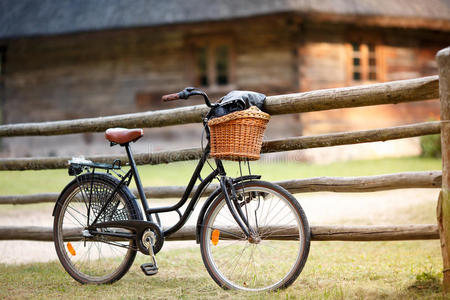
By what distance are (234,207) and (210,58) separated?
1082 cm

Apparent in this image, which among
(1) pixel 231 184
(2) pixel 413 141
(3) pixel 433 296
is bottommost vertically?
(3) pixel 433 296

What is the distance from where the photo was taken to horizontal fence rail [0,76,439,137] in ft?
11.3

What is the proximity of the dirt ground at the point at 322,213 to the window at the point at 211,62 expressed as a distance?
5617mm

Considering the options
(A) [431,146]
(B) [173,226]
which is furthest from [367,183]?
(A) [431,146]

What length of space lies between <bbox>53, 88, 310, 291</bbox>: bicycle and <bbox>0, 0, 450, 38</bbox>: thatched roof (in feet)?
29.9

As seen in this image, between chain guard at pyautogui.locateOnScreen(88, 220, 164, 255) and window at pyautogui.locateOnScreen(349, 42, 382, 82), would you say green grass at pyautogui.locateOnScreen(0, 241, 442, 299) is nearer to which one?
chain guard at pyautogui.locateOnScreen(88, 220, 164, 255)

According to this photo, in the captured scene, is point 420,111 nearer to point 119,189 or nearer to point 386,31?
point 386,31

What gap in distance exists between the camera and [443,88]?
3.23 m

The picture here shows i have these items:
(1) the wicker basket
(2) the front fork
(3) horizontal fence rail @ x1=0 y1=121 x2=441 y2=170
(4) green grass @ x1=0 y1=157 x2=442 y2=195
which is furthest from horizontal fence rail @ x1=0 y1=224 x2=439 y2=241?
(4) green grass @ x1=0 y1=157 x2=442 y2=195

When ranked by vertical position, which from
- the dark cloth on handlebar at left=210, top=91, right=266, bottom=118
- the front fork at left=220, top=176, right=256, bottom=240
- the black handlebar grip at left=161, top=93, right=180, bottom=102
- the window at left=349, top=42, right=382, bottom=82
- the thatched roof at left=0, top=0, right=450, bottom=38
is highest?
the thatched roof at left=0, top=0, right=450, bottom=38

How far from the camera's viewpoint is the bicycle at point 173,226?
11.4ft

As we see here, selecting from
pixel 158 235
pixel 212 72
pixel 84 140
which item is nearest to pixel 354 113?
pixel 212 72

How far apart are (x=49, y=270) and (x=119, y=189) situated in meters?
1.23

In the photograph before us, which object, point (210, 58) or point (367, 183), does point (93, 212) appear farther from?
point (210, 58)
